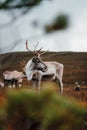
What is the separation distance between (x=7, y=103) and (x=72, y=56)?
10839 centimetres

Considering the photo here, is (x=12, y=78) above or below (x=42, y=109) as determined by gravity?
below

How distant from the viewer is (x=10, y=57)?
5988mm

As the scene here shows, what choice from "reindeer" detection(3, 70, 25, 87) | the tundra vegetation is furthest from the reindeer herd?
the tundra vegetation

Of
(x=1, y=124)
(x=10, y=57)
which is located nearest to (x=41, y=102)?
(x=1, y=124)

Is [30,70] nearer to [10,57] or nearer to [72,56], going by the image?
[10,57]

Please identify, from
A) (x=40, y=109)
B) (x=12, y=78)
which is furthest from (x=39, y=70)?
(x=40, y=109)

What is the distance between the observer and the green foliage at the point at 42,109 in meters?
3.08

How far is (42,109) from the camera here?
3.23 meters

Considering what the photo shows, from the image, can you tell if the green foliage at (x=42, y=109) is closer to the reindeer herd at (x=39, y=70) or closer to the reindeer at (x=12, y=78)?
the reindeer herd at (x=39, y=70)

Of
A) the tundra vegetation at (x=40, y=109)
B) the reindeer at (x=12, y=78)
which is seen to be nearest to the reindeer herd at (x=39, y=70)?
the reindeer at (x=12, y=78)

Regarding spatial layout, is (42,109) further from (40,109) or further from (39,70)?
(39,70)

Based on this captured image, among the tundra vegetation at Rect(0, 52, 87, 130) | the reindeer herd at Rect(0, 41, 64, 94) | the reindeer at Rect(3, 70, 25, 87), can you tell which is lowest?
the reindeer at Rect(3, 70, 25, 87)

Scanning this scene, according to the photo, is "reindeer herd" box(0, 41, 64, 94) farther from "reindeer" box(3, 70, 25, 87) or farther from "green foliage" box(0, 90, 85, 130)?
"green foliage" box(0, 90, 85, 130)

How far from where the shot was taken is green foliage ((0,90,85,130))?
3076mm
